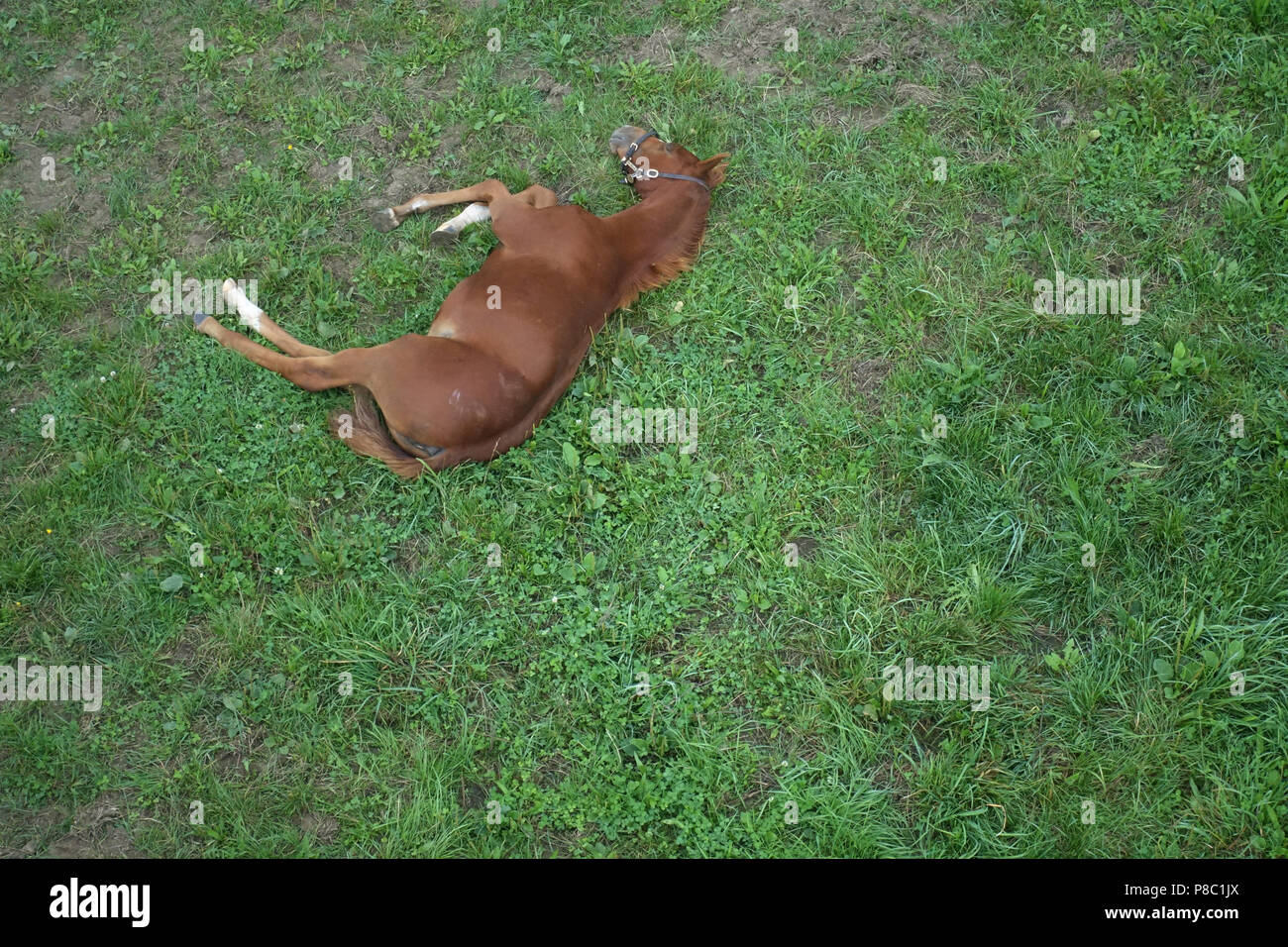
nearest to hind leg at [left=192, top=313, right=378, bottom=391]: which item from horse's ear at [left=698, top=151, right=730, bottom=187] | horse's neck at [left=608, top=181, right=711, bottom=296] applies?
horse's neck at [left=608, top=181, right=711, bottom=296]

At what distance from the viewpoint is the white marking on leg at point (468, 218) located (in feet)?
16.8

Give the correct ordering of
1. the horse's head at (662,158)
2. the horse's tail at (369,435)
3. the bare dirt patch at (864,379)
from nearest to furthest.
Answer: the horse's tail at (369,435) < the bare dirt patch at (864,379) < the horse's head at (662,158)

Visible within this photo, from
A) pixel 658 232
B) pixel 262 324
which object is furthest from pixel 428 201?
pixel 658 232

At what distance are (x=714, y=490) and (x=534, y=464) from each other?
0.90 meters

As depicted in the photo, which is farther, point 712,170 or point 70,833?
point 712,170

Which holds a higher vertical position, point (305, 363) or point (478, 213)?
point (478, 213)

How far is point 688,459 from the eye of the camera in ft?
15.2

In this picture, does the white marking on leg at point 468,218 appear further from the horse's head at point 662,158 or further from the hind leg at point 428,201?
the horse's head at point 662,158

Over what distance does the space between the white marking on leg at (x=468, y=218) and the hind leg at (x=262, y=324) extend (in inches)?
38.6

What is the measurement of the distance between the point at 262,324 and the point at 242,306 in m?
0.17

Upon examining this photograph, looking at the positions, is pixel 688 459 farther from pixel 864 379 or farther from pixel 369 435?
pixel 369 435

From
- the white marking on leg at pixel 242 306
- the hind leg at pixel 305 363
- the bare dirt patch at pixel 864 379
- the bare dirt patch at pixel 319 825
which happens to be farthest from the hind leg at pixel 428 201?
the bare dirt patch at pixel 319 825

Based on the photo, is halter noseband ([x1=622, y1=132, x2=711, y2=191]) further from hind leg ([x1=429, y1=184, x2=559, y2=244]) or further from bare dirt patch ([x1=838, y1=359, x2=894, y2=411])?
bare dirt patch ([x1=838, y1=359, x2=894, y2=411])

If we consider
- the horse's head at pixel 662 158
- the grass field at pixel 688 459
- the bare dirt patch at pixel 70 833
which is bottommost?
the bare dirt patch at pixel 70 833
